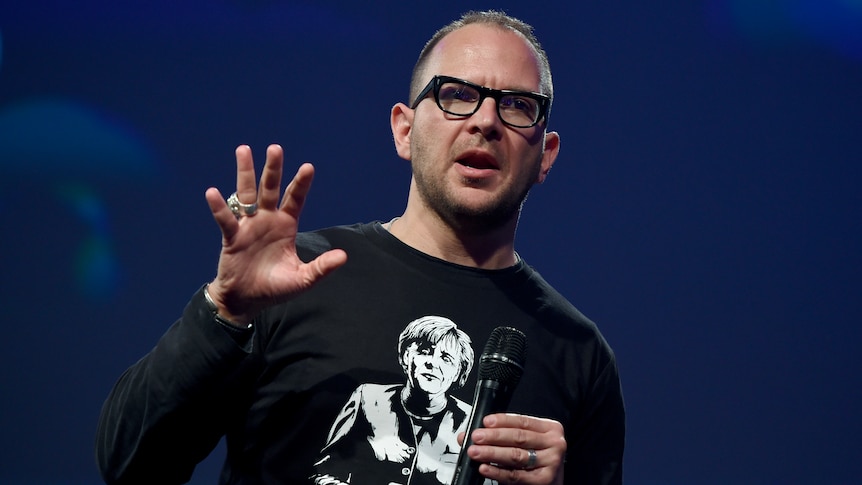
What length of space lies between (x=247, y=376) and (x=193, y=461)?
0.54 ft

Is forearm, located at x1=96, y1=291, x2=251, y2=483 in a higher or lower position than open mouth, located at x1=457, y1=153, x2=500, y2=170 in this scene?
lower

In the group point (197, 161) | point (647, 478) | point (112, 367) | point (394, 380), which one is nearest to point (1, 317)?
point (112, 367)

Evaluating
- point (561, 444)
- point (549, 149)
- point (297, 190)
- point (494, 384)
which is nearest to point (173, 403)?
point (297, 190)

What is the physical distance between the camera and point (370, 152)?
9.21 feet

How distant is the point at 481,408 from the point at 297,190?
1.32ft

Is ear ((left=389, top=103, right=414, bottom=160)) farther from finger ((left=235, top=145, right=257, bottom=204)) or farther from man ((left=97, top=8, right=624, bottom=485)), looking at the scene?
finger ((left=235, top=145, right=257, bottom=204))

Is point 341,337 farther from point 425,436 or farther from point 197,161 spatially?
point 197,161

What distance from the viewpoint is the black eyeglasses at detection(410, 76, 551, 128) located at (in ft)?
5.32

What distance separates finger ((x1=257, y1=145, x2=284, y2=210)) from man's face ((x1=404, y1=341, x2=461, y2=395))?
0.41 meters

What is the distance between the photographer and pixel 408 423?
144cm

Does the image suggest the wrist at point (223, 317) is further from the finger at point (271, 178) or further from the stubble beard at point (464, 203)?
the stubble beard at point (464, 203)

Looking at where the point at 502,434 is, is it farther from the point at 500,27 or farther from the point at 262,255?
the point at 500,27

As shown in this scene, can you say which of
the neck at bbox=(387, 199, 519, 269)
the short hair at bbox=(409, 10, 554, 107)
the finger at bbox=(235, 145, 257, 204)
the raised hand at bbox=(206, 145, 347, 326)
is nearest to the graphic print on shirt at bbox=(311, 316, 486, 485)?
the neck at bbox=(387, 199, 519, 269)

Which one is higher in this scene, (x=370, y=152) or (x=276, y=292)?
(x=370, y=152)
